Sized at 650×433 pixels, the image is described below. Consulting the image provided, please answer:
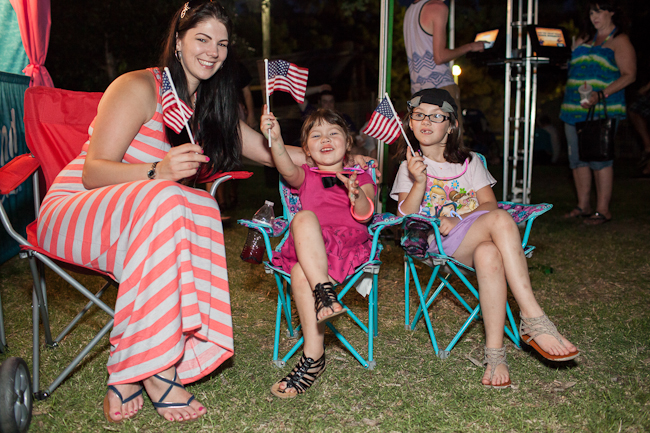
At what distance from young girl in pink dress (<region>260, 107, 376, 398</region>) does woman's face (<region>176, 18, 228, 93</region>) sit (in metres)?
0.33

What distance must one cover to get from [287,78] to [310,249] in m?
0.83

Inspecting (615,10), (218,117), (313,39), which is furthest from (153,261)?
(313,39)

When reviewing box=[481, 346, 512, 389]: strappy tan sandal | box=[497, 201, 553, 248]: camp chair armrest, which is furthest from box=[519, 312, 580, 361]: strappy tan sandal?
box=[497, 201, 553, 248]: camp chair armrest

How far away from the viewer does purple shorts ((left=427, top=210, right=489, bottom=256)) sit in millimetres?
2348

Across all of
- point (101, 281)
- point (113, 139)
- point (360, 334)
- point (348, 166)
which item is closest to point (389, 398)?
point (360, 334)

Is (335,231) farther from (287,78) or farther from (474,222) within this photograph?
(287,78)

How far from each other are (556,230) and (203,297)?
4.12 meters

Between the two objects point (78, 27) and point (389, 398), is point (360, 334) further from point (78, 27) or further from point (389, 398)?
point (78, 27)

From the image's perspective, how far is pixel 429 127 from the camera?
2539 mm

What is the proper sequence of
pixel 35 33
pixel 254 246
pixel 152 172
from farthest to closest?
pixel 35 33 < pixel 254 246 < pixel 152 172

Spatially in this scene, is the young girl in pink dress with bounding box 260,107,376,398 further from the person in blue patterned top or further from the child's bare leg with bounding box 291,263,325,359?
the person in blue patterned top

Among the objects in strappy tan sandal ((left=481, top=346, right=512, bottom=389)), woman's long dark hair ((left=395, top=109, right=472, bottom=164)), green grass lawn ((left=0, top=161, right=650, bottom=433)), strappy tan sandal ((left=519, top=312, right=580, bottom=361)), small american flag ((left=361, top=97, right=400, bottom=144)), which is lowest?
green grass lawn ((left=0, top=161, right=650, bottom=433))

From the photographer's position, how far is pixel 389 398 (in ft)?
6.67

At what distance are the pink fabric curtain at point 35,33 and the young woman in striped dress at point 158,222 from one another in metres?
1.31
